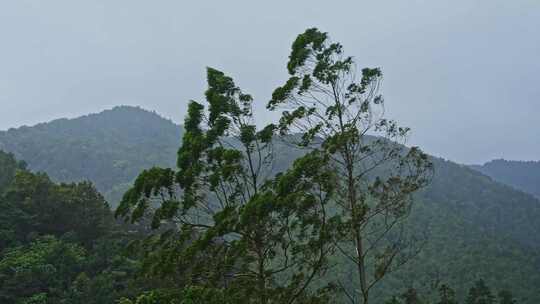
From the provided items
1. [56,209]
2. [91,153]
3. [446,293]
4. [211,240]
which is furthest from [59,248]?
[91,153]

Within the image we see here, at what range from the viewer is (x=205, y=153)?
36.7 ft

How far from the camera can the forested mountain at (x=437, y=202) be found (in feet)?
242

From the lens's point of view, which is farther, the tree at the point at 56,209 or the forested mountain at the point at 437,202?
the forested mountain at the point at 437,202

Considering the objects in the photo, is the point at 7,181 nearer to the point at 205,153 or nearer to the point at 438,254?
the point at 205,153

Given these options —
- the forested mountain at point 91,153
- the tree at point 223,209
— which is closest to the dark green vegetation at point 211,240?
the tree at point 223,209

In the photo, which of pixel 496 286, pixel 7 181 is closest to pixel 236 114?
pixel 7 181

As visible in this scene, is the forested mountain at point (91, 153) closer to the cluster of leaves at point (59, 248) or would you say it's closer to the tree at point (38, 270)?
the cluster of leaves at point (59, 248)

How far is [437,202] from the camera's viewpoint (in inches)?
4333

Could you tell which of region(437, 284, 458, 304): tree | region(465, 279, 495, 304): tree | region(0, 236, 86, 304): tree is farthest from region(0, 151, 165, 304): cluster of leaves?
region(465, 279, 495, 304): tree

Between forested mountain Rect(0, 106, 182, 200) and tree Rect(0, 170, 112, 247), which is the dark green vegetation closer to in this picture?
tree Rect(0, 170, 112, 247)

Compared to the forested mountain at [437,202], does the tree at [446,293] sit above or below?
below

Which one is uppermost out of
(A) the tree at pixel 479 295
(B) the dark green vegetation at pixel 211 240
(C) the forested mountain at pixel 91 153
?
(C) the forested mountain at pixel 91 153

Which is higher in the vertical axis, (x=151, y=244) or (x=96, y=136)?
(x=96, y=136)

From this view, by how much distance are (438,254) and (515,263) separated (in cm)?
1041
